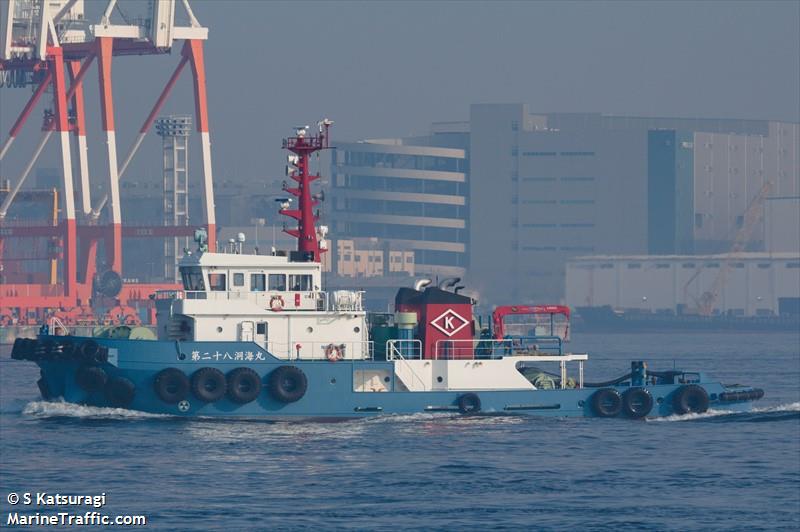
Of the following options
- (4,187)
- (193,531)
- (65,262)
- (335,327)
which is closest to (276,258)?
(335,327)

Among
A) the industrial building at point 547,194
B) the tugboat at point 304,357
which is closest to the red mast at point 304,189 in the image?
the tugboat at point 304,357

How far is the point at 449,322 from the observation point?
39.1 m

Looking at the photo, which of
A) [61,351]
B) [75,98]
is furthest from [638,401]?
[75,98]

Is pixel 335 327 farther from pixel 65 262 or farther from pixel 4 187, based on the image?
pixel 4 187

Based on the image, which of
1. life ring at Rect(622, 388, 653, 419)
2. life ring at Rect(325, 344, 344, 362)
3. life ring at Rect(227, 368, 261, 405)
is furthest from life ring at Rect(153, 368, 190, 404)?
life ring at Rect(622, 388, 653, 419)

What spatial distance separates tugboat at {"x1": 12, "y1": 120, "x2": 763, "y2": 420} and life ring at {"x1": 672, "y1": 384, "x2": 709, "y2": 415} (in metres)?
0.02

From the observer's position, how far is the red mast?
130 feet

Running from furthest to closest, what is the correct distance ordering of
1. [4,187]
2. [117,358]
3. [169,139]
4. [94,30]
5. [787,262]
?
1. [787,262]
2. [169,139]
3. [4,187]
4. [94,30]
5. [117,358]

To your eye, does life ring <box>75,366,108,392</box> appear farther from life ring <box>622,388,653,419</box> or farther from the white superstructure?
life ring <box>622,388,653,419</box>

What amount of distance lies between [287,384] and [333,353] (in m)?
1.45

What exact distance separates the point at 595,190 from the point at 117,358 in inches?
5119

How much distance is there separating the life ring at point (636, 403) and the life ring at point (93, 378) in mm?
12354

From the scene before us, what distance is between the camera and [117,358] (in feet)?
125

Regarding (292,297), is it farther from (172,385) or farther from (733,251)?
(733,251)
